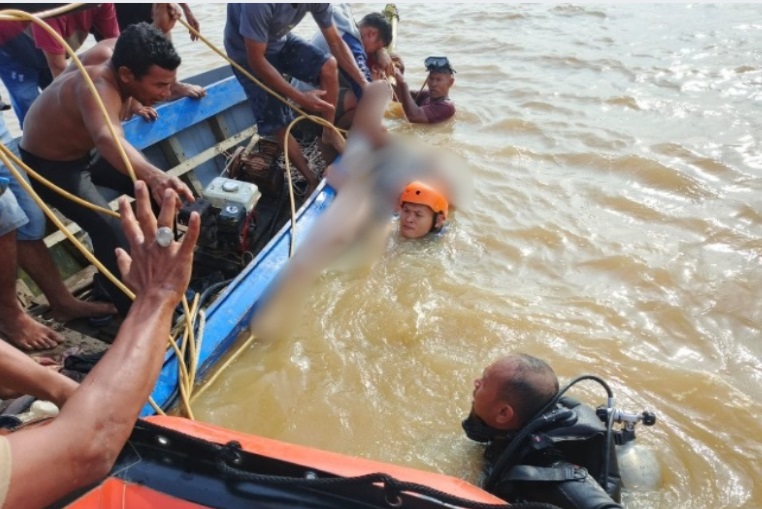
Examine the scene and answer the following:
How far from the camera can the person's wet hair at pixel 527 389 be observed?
2441 millimetres

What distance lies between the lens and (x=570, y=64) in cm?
853

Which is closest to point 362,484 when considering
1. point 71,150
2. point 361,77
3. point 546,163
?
→ point 71,150

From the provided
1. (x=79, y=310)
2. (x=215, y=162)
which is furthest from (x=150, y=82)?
(x=215, y=162)

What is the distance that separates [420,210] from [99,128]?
2.46 metres

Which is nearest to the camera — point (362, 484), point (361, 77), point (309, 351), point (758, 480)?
→ point (362, 484)

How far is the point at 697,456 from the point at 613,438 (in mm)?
878

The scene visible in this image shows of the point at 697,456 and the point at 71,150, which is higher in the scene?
the point at 71,150

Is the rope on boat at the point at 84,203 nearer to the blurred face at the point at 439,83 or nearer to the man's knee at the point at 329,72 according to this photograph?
the man's knee at the point at 329,72

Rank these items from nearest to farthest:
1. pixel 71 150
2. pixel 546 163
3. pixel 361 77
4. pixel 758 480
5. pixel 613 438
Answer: pixel 613 438
pixel 758 480
pixel 71 150
pixel 361 77
pixel 546 163

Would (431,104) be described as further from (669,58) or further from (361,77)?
(669,58)

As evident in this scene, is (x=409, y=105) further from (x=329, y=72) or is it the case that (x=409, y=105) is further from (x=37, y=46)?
(x=37, y=46)

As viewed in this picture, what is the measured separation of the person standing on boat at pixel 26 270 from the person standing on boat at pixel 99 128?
162 mm

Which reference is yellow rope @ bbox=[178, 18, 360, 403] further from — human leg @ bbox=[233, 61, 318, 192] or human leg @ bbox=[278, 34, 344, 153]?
human leg @ bbox=[278, 34, 344, 153]

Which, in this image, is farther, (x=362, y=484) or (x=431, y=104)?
(x=431, y=104)
